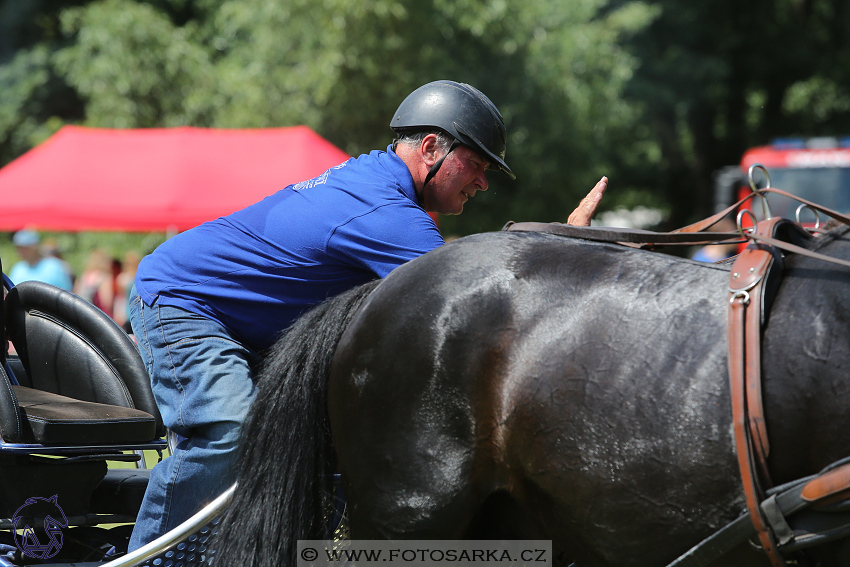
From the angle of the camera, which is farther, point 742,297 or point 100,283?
point 100,283

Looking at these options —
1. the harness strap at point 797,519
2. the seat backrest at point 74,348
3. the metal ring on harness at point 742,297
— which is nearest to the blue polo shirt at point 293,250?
the seat backrest at point 74,348

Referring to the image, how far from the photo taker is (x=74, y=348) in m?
3.16

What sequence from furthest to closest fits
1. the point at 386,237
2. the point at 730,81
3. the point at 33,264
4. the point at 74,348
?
the point at 730,81, the point at 33,264, the point at 74,348, the point at 386,237

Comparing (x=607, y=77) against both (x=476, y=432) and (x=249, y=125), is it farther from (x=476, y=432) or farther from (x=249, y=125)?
(x=476, y=432)

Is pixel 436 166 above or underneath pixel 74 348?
above

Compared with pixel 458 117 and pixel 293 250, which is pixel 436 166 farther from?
pixel 293 250

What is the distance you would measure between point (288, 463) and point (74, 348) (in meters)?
1.44

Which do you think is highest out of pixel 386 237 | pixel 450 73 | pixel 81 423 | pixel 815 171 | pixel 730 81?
pixel 730 81

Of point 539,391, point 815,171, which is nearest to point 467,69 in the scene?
point 815,171

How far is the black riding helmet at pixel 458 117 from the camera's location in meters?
2.46

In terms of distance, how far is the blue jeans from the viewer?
236 cm

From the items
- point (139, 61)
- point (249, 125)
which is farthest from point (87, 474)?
point (139, 61)

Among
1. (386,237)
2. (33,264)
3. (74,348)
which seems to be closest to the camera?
(386,237)

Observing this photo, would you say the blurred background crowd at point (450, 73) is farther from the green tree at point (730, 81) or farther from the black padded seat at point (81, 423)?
the black padded seat at point (81, 423)
